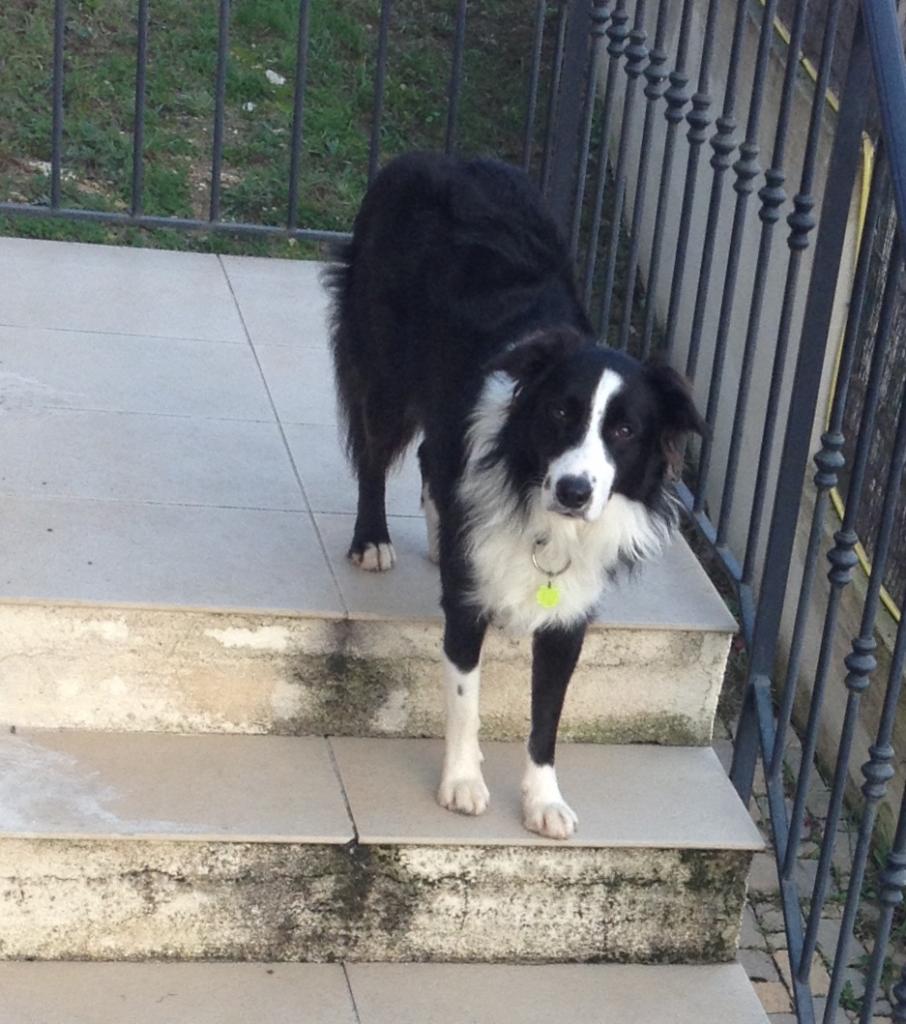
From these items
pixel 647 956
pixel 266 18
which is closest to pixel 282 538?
pixel 647 956

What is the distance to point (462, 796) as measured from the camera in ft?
8.87

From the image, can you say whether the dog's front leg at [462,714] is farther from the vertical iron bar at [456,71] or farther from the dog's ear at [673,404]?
Result: the vertical iron bar at [456,71]

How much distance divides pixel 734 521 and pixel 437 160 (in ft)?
8.65

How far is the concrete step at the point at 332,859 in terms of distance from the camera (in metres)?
2.52

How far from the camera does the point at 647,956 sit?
2.78 metres

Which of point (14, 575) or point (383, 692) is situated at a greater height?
point (14, 575)

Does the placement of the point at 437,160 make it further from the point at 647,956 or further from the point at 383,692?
the point at 647,956

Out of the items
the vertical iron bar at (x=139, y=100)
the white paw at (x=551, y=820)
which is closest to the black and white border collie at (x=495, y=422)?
the white paw at (x=551, y=820)

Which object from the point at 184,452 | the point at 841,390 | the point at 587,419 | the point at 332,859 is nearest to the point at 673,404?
the point at 587,419

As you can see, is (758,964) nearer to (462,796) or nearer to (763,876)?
(763,876)

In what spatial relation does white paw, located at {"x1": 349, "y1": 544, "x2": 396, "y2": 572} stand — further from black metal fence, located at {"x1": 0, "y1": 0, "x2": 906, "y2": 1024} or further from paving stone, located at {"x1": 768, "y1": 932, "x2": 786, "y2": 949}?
paving stone, located at {"x1": 768, "y1": 932, "x2": 786, "y2": 949}

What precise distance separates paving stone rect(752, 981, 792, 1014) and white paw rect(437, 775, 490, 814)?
0.95 m

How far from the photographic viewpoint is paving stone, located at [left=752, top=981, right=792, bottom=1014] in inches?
128

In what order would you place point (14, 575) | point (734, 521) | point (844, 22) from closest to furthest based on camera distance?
point (14, 575)
point (844, 22)
point (734, 521)
